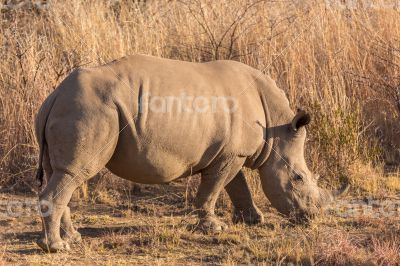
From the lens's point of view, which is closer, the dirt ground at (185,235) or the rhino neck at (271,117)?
the dirt ground at (185,235)

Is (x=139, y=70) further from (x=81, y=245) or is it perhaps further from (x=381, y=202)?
(x=381, y=202)

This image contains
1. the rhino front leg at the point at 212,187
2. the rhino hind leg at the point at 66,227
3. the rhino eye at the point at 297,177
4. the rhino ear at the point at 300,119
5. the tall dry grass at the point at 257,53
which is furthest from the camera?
the tall dry grass at the point at 257,53

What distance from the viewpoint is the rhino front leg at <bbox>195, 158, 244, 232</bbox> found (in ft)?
22.9

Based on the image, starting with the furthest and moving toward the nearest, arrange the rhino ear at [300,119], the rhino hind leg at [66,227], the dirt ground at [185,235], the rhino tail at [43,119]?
1. the rhino ear at [300,119]
2. the rhino hind leg at [66,227]
3. the rhino tail at [43,119]
4. the dirt ground at [185,235]

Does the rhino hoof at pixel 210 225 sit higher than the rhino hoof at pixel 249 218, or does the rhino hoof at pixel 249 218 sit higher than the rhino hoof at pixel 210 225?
the rhino hoof at pixel 210 225

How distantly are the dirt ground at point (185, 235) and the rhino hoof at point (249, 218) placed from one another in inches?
3.5

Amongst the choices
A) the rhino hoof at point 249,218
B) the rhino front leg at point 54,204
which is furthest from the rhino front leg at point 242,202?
the rhino front leg at point 54,204

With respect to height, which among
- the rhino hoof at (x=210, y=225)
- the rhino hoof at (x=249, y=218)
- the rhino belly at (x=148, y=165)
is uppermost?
the rhino belly at (x=148, y=165)

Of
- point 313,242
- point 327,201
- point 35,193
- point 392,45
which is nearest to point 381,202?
point 327,201

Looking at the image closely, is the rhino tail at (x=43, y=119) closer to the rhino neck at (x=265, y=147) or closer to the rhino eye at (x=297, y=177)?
the rhino neck at (x=265, y=147)

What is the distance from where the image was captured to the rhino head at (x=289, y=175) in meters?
7.24

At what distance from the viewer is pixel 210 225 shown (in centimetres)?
709

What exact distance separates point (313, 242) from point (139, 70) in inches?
77.0

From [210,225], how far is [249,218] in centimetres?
55
